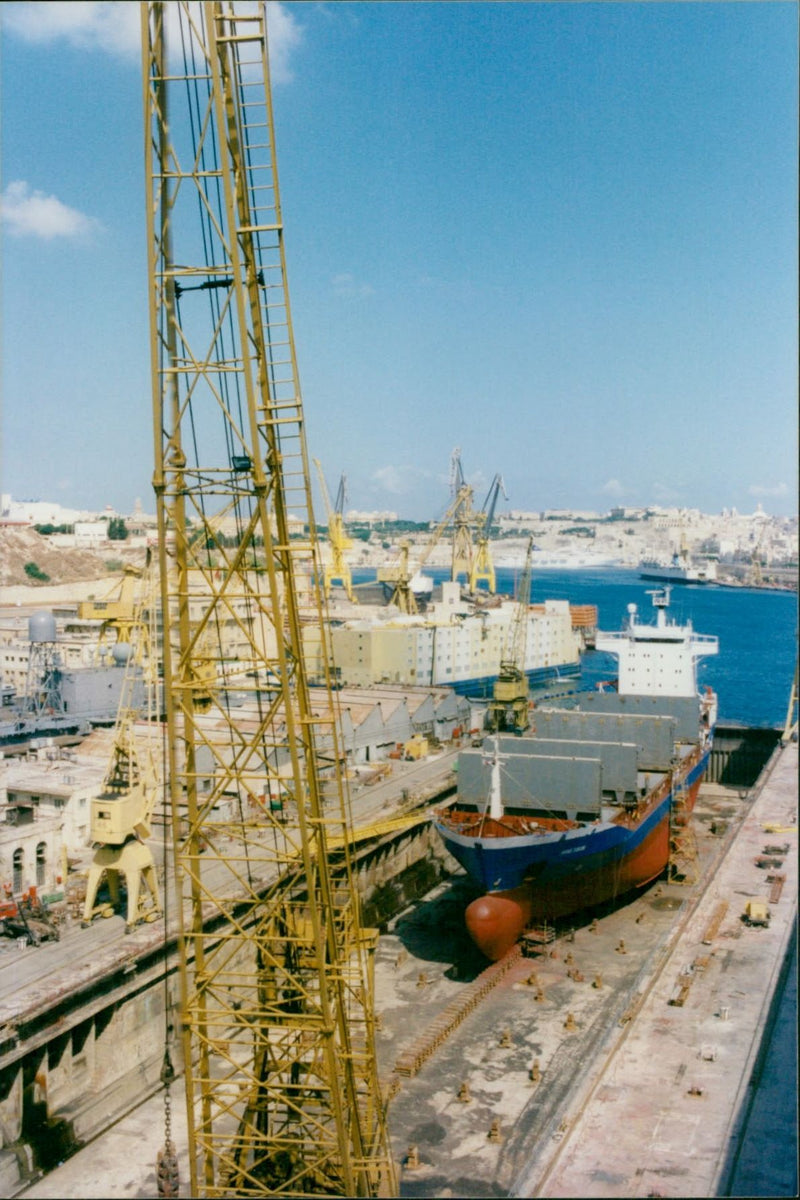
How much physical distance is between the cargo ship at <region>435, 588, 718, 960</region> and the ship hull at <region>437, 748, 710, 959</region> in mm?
37

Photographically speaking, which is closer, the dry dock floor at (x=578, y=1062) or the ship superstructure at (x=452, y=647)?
the dry dock floor at (x=578, y=1062)

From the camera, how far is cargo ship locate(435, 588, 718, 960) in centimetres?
2745

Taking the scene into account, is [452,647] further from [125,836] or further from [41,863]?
[125,836]

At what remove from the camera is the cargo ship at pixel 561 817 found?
27.5 metres

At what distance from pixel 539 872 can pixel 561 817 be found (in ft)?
9.67

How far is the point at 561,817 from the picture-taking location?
101ft

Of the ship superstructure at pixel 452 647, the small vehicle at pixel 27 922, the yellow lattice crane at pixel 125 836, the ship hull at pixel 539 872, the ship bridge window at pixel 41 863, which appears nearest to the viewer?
the small vehicle at pixel 27 922

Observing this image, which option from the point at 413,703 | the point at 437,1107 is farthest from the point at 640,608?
the point at 437,1107

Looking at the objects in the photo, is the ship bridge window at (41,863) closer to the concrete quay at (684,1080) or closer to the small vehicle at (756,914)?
the concrete quay at (684,1080)

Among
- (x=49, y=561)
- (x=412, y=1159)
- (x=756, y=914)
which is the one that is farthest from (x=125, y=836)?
(x=49, y=561)

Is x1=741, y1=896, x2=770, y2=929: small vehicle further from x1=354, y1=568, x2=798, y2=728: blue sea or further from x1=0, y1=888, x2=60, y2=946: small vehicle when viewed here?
x1=354, y1=568, x2=798, y2=728: blue sea

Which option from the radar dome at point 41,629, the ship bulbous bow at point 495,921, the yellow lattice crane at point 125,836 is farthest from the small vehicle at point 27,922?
the radar dome at point 41,629

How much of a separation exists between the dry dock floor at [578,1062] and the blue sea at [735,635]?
3087 cm

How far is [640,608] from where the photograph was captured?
6353 inches
